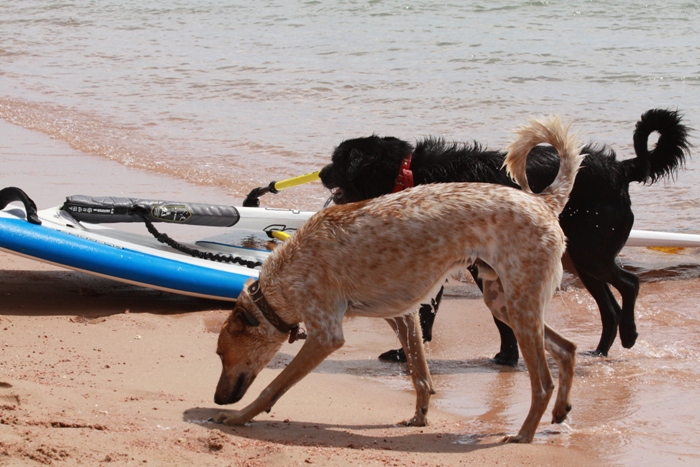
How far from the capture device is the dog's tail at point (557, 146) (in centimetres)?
459

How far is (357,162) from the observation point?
607 centimetres

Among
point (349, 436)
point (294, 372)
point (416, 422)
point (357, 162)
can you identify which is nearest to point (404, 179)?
point (357, 162)

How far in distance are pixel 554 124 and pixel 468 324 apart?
239 cm

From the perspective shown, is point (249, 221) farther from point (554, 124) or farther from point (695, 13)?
point (695, 13)

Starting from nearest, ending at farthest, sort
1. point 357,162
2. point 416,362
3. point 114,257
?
point 416,362 → point 357,162 → point 114,257

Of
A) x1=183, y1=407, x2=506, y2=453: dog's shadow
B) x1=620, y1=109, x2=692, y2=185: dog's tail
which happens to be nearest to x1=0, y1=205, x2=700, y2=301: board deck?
x1=183, y1=407, x2=506, y2=453: dog's shadow

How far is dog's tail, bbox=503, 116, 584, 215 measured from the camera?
4.59m

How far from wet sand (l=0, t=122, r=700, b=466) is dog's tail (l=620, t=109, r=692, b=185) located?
3.92 ft

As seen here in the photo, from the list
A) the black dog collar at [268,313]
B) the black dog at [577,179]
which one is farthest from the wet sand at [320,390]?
the black dog collar at [268,313]

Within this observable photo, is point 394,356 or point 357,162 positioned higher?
point 357,162

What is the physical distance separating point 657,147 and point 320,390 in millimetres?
3152

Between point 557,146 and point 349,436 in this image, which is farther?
point 557,146

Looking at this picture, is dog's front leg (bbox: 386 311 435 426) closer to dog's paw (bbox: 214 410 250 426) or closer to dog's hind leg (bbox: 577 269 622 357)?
dog's paw (bbox: 214 410 250 426)

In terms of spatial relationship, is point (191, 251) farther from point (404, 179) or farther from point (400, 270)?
point (400, 270)
